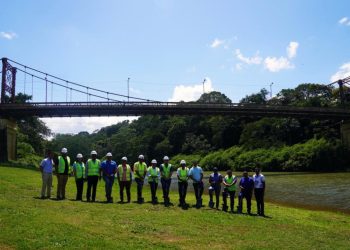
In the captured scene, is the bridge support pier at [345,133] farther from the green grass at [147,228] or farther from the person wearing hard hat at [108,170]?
the person wearing hard hat at [108,170]

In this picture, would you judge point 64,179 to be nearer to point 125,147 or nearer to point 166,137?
point 166,137

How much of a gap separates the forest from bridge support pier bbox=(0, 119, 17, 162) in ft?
5.97

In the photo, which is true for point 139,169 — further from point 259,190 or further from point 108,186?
point 259,190

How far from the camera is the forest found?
224ft

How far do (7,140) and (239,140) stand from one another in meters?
56.8

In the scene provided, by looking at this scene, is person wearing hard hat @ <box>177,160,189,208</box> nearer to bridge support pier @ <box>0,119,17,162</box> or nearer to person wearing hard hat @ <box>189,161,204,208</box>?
person wearing hard hat @ <box>189,161,204,208</box>

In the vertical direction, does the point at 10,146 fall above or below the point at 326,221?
above

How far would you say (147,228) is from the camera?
11672mm

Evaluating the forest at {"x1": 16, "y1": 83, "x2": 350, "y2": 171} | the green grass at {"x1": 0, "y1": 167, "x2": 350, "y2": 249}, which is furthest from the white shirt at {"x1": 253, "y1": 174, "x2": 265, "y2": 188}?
the forest at {"x1": 16, "y1": 83, "x2": 350, "y2": 171}

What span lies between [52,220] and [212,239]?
163 inches

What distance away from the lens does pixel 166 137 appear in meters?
128

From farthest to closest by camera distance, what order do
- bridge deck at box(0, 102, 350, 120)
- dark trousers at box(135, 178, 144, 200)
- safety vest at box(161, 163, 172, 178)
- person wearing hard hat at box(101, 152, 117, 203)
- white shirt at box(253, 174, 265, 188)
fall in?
bridge deck at box(0, 102, 350, 120) < safety vest at box(161, 163, 172, 178) < person wearing hard hat at box(101, 152, 117, 203) < dark trousers at box(135, 178, 144, 200) < white shirt at box(253, 174, 265, 188)

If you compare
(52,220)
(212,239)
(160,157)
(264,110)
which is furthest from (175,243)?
(160,157)

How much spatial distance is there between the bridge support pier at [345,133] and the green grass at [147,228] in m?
55.9
